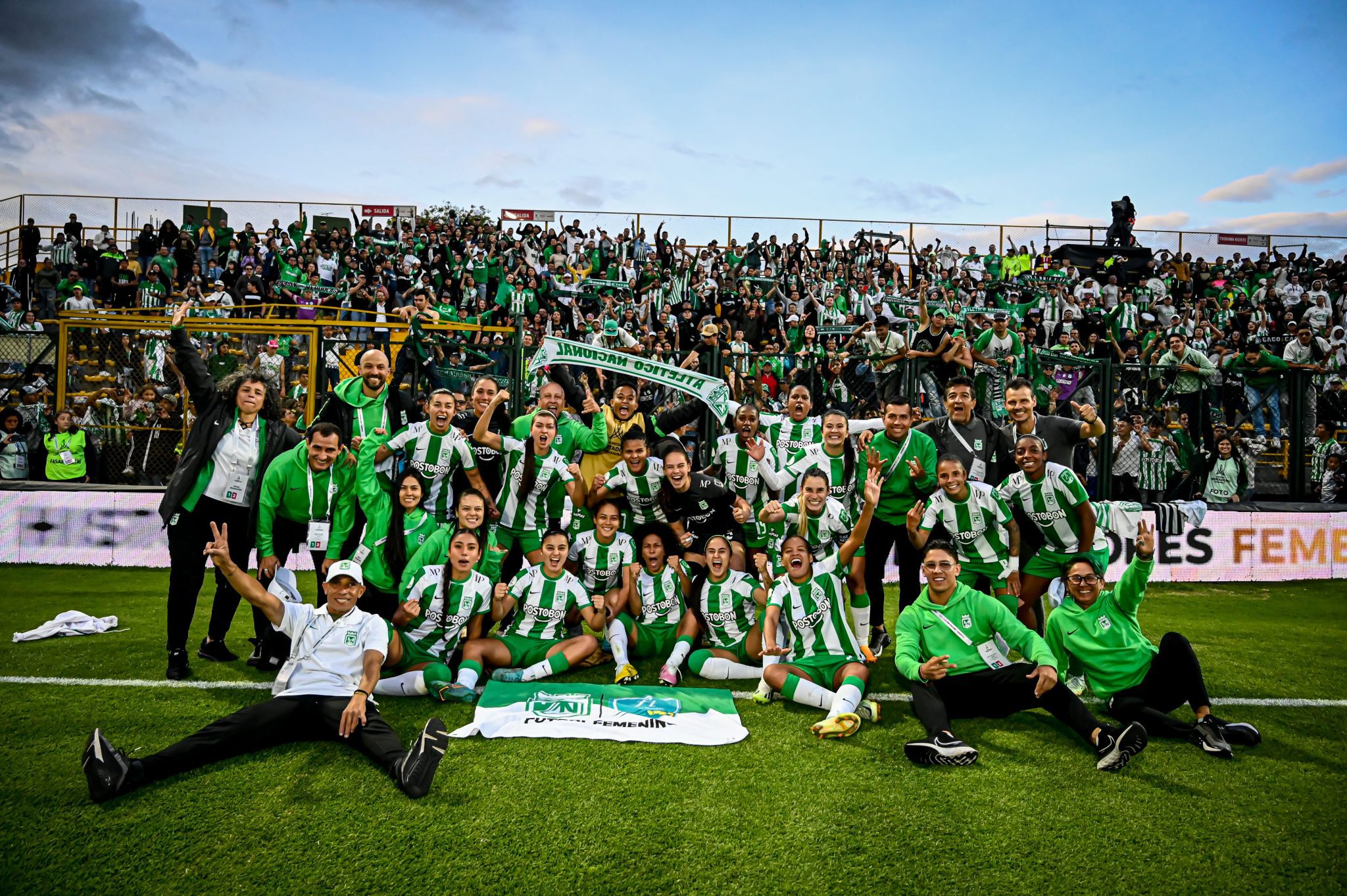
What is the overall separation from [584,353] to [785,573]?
3.38 meters

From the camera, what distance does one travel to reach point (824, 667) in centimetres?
547

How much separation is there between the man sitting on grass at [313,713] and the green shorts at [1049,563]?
14.7 feet

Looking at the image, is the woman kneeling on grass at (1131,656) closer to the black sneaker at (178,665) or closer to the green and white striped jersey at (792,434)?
the green and white striped jersey at (792,434)

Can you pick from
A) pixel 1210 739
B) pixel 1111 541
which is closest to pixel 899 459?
pixel 1210 739

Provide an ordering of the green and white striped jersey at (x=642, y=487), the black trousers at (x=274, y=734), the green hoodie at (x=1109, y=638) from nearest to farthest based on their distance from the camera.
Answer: the black trousers at (x=274, y=734) → the green hoodie at (x=1109, y=638) → the green and white striped jersey at (x=642, y=487)

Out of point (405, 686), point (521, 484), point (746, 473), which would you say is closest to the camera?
point (405, 686)

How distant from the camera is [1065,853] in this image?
11.5 feet

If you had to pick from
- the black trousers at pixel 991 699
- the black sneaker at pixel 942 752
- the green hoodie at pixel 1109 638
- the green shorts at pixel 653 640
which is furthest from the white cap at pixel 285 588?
the green hoodie at pixel 1109 638

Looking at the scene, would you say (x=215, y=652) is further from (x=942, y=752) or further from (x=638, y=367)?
(x=942, y=752)

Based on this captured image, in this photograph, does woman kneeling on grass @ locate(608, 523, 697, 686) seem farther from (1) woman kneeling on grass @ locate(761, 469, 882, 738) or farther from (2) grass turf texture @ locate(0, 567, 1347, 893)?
(2) grass turf texture @ locate(0, 567, 1347, 893)

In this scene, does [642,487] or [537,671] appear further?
[642,487]

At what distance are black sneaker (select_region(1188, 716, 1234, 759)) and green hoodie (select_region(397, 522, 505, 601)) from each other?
15.3ft

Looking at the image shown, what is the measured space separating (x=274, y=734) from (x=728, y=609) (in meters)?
3.16

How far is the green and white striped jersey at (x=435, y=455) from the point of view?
6.47m
